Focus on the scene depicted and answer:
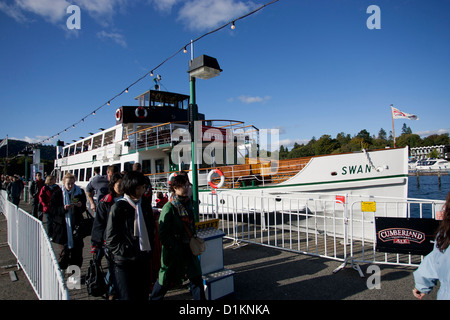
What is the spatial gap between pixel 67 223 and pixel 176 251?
2.58 metres

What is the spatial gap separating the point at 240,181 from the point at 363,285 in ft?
22.0

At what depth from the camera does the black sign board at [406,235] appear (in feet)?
12.8

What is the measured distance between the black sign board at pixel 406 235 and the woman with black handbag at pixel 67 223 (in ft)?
15.9

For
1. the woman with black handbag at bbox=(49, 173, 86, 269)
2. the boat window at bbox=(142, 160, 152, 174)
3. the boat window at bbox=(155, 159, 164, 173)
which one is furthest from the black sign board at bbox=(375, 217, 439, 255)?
the boat window at bbox=(142, 160, 152, 174)

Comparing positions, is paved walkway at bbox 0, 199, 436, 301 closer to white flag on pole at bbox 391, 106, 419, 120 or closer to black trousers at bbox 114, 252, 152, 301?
black trousers at bbox 114, 252, 152, 301

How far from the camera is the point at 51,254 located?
9.09 ft

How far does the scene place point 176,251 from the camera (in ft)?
9.85

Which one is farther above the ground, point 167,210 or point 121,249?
point 167,210

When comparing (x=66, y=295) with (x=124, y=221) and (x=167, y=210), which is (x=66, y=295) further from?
(x=167, y=210)

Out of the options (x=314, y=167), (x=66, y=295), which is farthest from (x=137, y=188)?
(x=314, y=167)

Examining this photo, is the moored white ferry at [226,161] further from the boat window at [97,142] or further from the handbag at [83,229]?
the handbag at [83,229]

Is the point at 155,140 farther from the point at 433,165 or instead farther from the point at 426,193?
the point at 433,165

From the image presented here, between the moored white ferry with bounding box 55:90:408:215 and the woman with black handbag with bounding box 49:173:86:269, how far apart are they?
259 centimetres

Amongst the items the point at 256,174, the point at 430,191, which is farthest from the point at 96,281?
the point at 430,191
